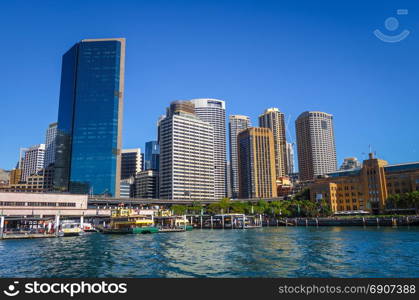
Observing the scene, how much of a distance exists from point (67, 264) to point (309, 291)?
41.9m

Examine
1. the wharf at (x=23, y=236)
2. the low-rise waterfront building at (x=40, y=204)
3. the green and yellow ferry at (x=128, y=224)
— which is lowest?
the wharf at (x=23, y=236)

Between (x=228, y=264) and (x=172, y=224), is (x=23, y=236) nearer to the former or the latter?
(x=172, y=224)

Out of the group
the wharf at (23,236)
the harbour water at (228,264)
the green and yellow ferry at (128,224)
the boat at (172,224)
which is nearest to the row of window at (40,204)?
the green and yellow ferry at (128,224)

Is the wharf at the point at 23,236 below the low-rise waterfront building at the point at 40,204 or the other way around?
below

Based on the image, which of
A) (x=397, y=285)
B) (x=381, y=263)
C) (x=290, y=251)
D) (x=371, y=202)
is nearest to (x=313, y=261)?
(x=381, y=263)

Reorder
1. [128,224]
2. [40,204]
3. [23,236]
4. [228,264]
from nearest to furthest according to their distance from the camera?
[228,264], [23,236], [40,204], [128,224]

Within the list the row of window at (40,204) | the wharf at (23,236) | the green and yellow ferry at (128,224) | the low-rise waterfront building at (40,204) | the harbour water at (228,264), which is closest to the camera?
the harbour water at (228,264)

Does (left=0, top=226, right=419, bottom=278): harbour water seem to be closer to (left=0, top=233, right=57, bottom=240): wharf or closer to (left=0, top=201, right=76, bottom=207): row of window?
(left=0, top=233, right=57, bottom=240): wharf

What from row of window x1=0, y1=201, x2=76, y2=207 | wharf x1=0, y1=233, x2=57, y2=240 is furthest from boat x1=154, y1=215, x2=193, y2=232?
wharf x1=0, y1=233, x2=57, y2=240

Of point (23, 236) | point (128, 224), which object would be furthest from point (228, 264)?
point (128, 224)

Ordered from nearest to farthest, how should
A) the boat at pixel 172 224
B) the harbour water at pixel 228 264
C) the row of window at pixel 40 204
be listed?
the harbour water at pixel 228 264 → the row of window at pixel 40 204 → the boat at pixel 172 224

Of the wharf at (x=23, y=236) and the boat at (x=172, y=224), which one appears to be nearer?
the wharf at (x=23, y=236)

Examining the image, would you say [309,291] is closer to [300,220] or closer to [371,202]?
[300,220]

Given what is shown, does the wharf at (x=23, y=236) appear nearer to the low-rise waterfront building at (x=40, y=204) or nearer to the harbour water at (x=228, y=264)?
the low-rise waterfront building at (x=40, y=204)
